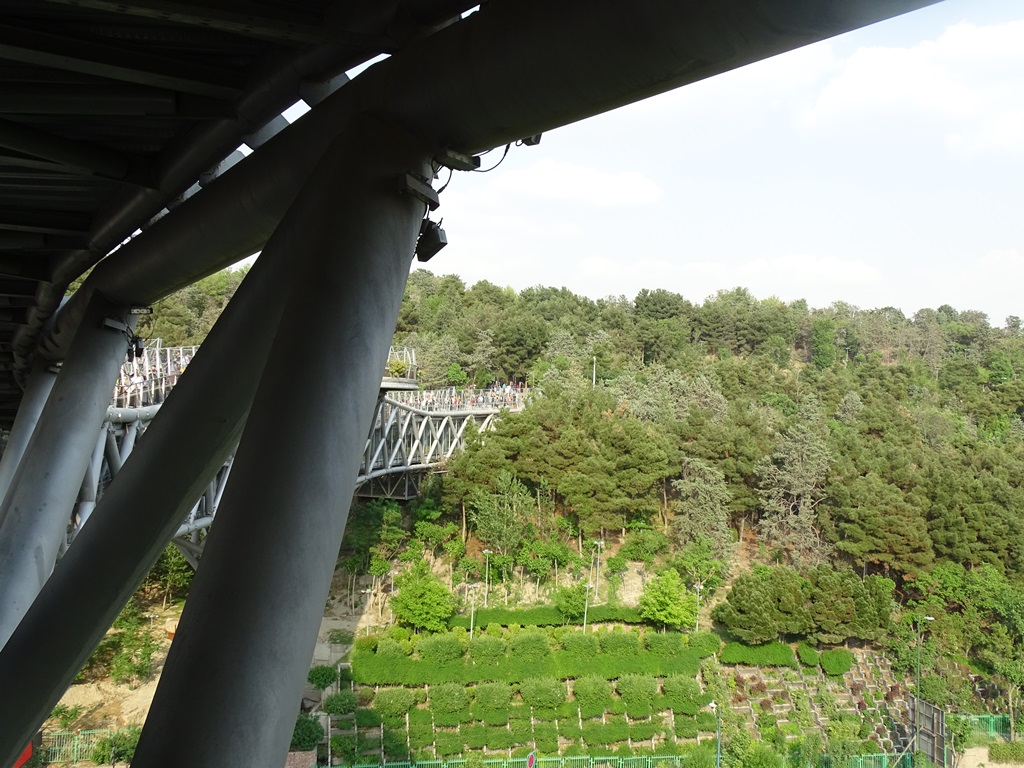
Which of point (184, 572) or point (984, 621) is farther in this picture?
point (984, 621)

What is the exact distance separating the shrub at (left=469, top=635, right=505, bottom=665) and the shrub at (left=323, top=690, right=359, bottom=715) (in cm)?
375

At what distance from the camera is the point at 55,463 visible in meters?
4.48

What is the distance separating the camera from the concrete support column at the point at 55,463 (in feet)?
14.4

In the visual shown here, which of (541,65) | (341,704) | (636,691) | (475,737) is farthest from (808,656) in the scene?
(541,65)

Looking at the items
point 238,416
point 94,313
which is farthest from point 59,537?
point 238,416

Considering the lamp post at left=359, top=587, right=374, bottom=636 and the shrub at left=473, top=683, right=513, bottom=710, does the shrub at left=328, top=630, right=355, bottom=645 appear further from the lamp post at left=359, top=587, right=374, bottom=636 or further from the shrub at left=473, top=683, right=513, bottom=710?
the shrub at left=473, top=683, right=513, bottom=710

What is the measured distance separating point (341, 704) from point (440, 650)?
134 inches

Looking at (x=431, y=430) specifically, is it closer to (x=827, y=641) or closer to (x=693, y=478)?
(x=693, y=478)

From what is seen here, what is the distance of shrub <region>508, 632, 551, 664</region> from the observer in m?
21.5

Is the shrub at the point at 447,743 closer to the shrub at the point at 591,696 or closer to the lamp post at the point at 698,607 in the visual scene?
the shrub at the point at 591,696

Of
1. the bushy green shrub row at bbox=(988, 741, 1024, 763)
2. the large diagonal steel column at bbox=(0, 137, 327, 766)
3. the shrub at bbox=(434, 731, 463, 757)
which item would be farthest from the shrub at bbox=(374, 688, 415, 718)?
the large diagonal steel column at bbox=(0, 137, 327, 766)

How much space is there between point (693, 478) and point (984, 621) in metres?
10.0

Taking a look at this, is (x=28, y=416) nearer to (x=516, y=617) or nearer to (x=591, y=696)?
(x=591, y=696)

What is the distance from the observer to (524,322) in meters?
47.7
